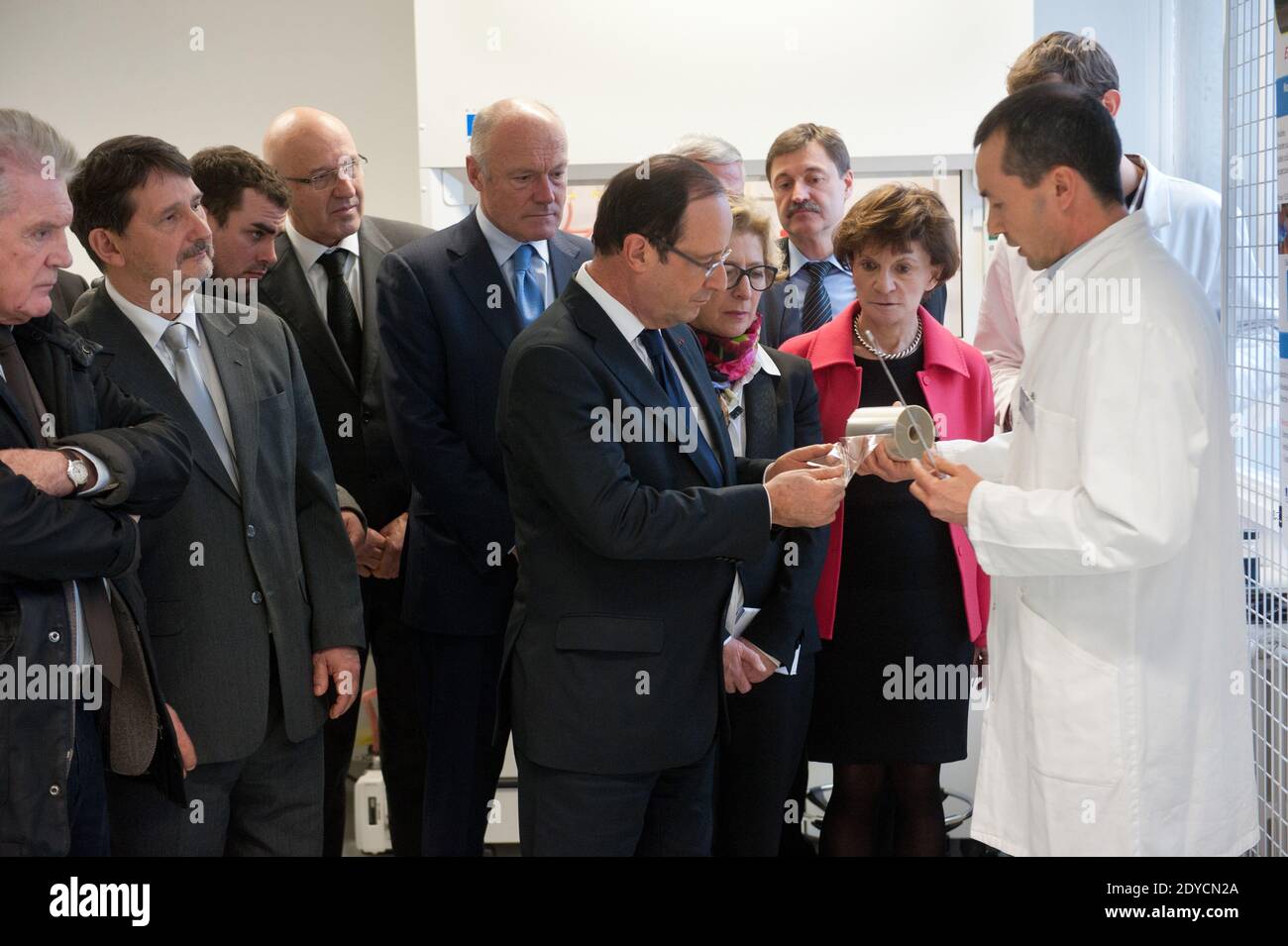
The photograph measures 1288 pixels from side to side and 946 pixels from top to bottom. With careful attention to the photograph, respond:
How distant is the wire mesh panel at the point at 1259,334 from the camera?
7.56 feet

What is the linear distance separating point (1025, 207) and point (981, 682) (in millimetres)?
1621

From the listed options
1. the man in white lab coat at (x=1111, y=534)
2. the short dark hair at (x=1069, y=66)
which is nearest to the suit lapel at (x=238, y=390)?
the man in white lab coat at (x=1111, y=534)

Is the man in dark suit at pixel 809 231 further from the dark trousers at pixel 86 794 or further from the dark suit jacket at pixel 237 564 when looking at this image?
the dark trousers at pixel 86 794

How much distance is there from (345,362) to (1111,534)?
1822 mm

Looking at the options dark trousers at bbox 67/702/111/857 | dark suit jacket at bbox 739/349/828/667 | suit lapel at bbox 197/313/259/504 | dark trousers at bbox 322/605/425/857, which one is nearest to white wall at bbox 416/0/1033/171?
dark suit jacket at bbox 739/349/828/667

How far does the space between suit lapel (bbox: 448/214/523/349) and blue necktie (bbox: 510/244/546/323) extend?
4 centimetres

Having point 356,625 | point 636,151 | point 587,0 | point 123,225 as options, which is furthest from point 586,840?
point 587,0

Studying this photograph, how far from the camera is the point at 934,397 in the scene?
269 cm

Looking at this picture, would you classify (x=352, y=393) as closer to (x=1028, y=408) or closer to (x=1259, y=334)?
(x=1028, y=408)

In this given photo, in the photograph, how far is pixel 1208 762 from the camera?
6.47 feet

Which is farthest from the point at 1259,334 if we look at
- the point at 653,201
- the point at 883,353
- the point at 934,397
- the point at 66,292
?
the point at 66,292

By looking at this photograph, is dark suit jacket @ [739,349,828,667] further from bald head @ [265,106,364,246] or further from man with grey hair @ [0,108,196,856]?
bald head @ [265,106,364,246]

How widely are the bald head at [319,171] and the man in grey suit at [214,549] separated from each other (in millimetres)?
739
